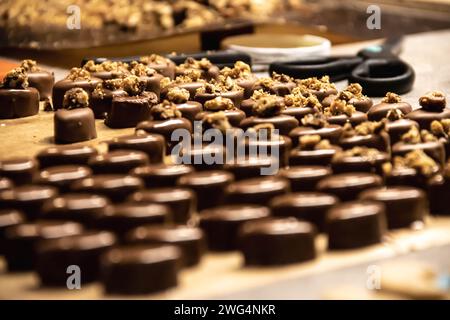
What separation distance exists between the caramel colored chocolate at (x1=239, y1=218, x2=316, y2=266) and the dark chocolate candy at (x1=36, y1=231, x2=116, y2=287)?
0.26 meters

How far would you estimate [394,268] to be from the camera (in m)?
1.75

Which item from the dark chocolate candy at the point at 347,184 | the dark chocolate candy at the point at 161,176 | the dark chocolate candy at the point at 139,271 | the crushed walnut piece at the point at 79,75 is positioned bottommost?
the dark chocolate candy at the point at 139,271

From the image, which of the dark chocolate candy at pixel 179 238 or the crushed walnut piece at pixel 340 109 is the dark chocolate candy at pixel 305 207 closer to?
the dark chocolate candy at pixel 179 238

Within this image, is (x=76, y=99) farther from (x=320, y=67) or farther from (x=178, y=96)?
(x=320, y=67)

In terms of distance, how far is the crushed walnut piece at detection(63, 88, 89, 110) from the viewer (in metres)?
2.57

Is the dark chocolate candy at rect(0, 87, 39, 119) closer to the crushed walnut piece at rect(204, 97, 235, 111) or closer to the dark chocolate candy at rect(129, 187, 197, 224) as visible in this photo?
the crushed walnut piece at rect(204, 97, 235, 111)

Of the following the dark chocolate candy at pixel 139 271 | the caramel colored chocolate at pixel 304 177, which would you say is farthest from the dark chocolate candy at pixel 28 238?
the caramel colored chocolate at pixel 304 177

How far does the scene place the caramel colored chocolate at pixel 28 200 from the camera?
1.82 meters

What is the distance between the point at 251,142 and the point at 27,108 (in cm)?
92

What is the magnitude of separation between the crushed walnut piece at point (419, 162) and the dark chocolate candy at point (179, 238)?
568 millimetres

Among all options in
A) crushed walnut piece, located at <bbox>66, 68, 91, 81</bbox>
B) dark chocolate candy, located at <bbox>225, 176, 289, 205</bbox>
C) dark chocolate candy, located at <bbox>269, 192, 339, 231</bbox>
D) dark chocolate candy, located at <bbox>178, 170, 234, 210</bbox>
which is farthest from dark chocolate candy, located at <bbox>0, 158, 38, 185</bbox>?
crushed walnut piece, located at <bbox>66, 68, 91, 81</bbox>

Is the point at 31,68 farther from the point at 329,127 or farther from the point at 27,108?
the point at 329,127

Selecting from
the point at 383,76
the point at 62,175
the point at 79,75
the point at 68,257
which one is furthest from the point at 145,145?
the point at 383,76

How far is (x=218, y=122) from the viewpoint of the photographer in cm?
228
